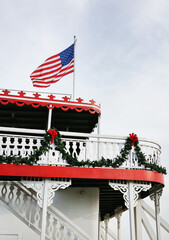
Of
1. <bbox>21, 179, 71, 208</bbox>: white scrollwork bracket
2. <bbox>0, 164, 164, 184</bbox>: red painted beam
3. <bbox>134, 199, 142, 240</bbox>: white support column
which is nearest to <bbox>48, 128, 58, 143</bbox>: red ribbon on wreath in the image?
<bbox>0, 164, 164, 184</bbox>: red painted beam

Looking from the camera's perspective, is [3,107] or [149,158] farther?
[3,107]

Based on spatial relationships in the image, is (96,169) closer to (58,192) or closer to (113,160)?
(113,160)

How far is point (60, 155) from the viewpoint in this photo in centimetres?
914

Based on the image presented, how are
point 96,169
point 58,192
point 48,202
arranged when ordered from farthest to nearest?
point 58,192 < point 96,169 < point 48,202

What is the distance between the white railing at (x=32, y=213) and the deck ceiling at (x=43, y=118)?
3482 mm

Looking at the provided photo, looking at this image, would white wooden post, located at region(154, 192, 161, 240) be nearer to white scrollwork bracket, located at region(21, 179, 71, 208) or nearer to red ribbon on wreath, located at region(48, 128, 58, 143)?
white scrollwork bracket, located at region(21, 179, 71, 208)

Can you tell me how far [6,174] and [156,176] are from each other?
532 centimetres

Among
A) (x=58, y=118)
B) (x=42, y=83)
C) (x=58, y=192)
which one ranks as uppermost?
(x=42, y=83)

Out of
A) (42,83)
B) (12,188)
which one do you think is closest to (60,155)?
(12,188)

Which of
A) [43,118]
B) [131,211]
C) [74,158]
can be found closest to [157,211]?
[131,211]

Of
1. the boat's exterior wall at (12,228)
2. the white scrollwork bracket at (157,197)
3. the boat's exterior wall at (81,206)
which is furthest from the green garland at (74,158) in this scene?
the boat's exterior wall at (81,206)

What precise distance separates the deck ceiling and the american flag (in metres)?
1.34

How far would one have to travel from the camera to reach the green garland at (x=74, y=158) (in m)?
8.72

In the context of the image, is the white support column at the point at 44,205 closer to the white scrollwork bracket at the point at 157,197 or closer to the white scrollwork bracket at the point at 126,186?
the white scrollwork bracket at the point at 126,186
